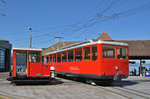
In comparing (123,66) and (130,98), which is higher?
(123,66)

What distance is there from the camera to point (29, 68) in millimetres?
12812

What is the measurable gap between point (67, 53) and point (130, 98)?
8237mm

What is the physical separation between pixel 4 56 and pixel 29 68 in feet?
50.3

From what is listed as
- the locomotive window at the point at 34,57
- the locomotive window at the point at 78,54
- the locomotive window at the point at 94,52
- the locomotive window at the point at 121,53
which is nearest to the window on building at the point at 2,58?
the locomotive window at the point at 34,57

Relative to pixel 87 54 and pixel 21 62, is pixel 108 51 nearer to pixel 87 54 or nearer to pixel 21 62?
pixel 87 54

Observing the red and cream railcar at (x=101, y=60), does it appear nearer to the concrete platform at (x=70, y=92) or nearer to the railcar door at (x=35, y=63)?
the concrete platform at (x=70, y=92)

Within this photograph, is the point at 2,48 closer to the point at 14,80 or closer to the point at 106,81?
the point at 14,80

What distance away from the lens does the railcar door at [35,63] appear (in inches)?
507

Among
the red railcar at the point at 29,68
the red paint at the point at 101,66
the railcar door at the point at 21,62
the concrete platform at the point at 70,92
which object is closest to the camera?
the concrete platform at the point at 70,92

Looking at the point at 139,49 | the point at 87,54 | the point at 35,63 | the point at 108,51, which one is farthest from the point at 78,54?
the point at 139,49

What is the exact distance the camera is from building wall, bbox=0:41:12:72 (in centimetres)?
2558

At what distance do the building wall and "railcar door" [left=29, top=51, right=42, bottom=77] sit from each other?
13507 millimetres

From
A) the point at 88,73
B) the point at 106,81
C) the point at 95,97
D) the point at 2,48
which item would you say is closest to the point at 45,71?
the point at 88,73

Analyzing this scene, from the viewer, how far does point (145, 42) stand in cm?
2906
